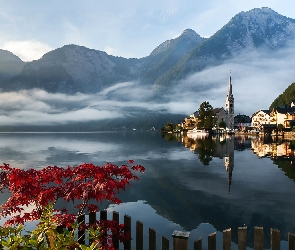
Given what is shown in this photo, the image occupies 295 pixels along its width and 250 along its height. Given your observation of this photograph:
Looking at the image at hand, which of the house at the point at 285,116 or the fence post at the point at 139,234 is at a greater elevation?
the house at the point at 285,116

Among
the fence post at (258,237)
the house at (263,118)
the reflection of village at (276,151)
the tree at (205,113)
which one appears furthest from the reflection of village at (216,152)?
the house at (263,118)

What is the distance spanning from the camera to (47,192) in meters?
6.69

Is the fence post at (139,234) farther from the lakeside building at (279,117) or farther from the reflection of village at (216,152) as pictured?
the lakeside building at (279,117)

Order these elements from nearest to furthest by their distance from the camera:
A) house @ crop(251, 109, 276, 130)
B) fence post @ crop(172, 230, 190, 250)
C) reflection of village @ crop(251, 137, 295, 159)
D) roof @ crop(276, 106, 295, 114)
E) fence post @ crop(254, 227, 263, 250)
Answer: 1. fence post @ crop(172, 230, 190, 250)
2. fence post @ crop(254, 227, 263, 250)
3. reflection of village @ crop(251, 137, 295, 159)
4. roof @ crop(276, 106, 295, 114)
5. house @ crop(251, 109, 276, 130)

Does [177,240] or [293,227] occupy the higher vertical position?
[177,240]

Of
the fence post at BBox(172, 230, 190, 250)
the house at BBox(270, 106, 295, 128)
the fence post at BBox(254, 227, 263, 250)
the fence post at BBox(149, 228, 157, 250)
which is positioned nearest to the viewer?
the fence post at BBox(172, 230, 190, 250)

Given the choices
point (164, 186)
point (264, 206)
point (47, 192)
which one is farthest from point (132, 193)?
point (47, 192)

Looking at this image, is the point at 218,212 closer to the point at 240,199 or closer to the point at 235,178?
the point at 240,199

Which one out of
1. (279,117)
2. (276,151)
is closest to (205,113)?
(279,117)

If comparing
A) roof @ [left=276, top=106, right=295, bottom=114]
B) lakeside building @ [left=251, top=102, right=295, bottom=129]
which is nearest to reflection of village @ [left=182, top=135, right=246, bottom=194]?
lakeside building @ [left=251, top=102, right=295, bottom=129]

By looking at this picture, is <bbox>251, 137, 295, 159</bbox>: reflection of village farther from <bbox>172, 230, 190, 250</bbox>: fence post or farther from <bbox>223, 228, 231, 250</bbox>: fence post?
<bbox>172, 230, 190, 250</bbox>: fence post

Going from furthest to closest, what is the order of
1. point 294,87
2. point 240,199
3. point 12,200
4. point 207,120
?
point 294,87 < point 207,120 < point 240,199 < point 12,200

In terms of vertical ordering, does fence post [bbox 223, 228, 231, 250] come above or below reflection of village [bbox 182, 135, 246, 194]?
above

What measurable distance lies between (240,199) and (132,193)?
6.94m
